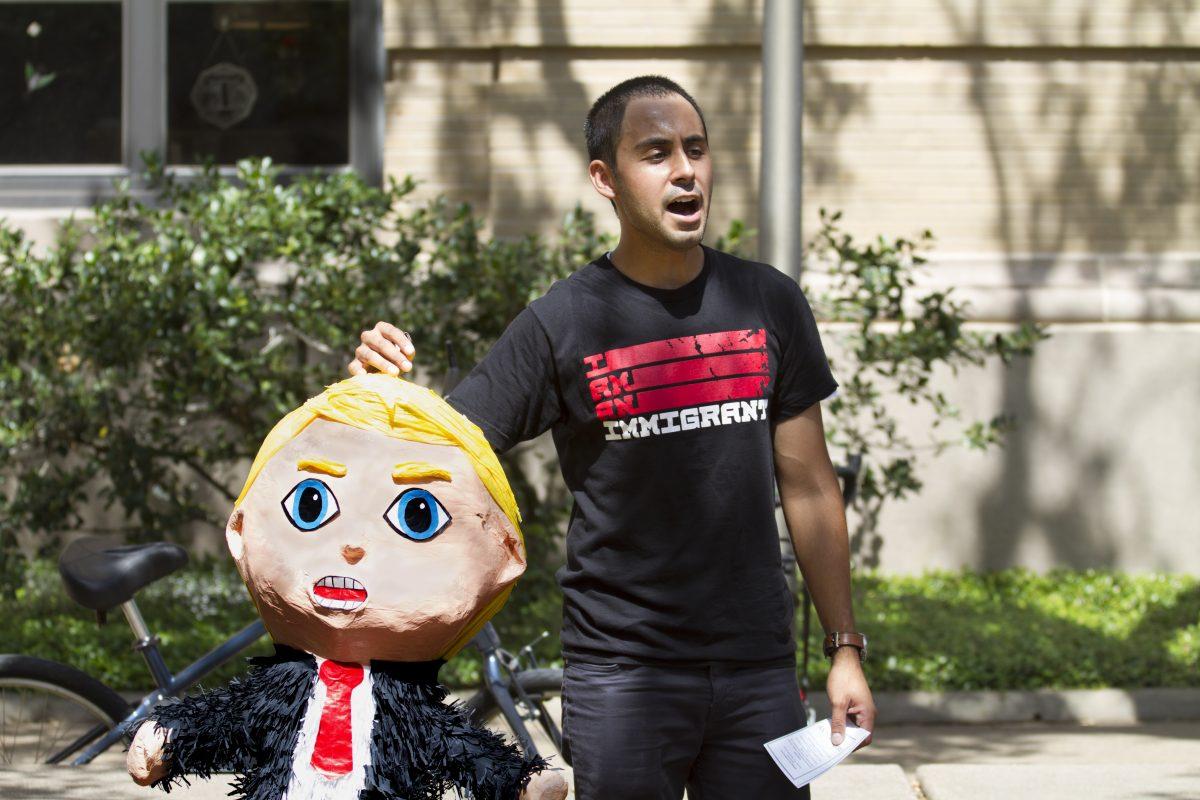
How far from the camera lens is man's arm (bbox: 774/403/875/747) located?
3.32 metres

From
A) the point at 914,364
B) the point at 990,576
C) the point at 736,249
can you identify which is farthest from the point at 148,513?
the point at 990,576

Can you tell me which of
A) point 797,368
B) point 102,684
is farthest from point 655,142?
point 102,684

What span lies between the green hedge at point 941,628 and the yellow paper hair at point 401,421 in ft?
13.8

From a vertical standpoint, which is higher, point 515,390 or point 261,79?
point 261,79

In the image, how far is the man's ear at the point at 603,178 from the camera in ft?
11.0

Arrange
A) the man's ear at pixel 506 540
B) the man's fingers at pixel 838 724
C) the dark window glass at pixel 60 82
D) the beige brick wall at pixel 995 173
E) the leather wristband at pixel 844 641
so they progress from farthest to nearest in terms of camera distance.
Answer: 1. the dark window glass at pixel 60 82
2. the beige brick wall at pixel 995 173
3. the leather wristband at pixel 844 641
4. the man's fingers at pixel 838 724
5. the man's ear at pixel 506 540

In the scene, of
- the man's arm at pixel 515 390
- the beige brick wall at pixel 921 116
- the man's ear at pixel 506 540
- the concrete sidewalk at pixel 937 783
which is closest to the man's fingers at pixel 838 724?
the man's ear at pixel 506 540

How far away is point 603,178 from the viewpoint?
11.2 ft

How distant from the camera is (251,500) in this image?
2910mm

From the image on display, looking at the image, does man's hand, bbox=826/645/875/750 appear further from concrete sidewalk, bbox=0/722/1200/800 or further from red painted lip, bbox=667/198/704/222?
concrete sidewalk, bbox=0/722/1200/800

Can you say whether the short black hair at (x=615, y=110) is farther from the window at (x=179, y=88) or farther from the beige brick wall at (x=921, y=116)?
the window at (x=179, y=88)

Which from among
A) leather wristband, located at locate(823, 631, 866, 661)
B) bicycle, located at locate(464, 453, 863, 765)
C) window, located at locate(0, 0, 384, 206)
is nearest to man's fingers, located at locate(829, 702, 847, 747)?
leather wristband, located at locate(823, 631, 866, 661)

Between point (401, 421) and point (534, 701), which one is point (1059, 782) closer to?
point (534, 701)

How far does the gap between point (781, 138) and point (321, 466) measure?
369 cm
